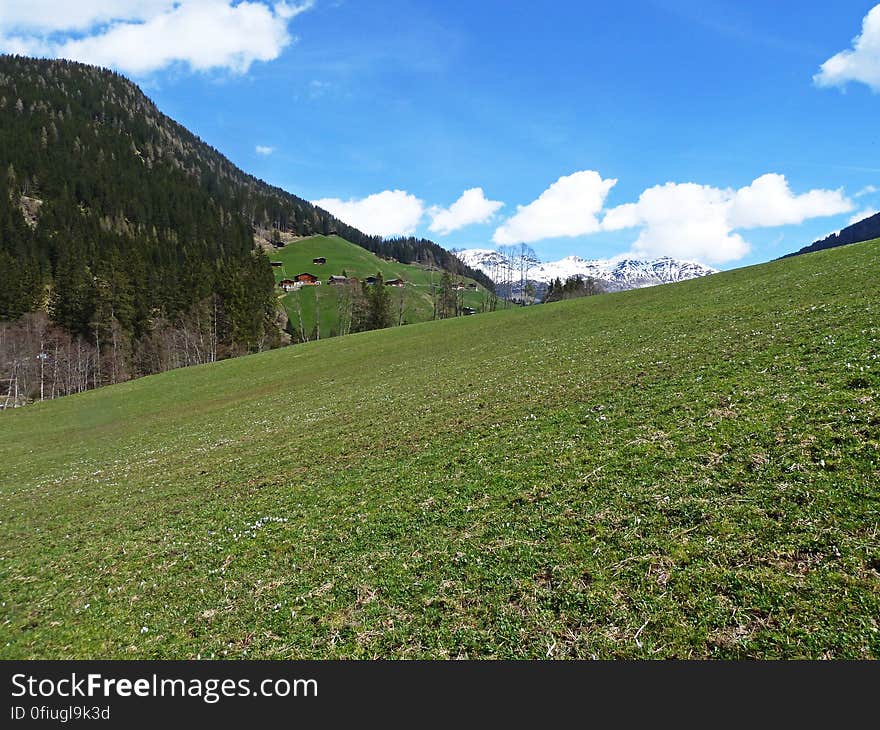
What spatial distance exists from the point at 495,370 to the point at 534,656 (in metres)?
25.2

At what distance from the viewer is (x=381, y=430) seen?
22.6m

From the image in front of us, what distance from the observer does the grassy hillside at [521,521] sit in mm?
7445

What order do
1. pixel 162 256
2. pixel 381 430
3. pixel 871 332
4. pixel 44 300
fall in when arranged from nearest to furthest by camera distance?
1. pixel 871 332
2. pixel 381 430
3. pixel 44 300
4. pixel 162 256

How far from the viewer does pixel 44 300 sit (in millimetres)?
114500

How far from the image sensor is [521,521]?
11117 millimetres

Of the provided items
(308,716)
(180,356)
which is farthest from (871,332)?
(180,356)

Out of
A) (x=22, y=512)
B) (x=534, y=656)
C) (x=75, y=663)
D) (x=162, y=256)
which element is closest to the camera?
(x=534, y=656)

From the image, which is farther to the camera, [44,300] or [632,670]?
[44,300]

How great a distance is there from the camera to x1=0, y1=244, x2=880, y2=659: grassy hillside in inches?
293

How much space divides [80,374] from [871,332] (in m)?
117

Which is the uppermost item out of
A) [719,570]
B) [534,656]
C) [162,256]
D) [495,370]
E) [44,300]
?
[162,256]

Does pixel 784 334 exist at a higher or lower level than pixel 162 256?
lower

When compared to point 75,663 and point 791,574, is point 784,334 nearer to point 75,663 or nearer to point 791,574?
point 791,574

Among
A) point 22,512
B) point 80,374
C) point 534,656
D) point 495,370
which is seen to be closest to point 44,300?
point 80,374
